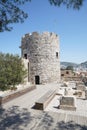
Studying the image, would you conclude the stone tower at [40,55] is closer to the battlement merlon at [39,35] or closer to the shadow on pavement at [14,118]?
the battlement merlon at [39,35]

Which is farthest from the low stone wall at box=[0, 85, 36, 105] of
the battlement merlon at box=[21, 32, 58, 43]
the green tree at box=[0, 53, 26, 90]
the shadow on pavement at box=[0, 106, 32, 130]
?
the battlement merlon at box=[21, 32, 58, 43]

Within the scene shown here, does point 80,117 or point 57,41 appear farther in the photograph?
point 57,41

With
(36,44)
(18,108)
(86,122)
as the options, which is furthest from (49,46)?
(86,122)

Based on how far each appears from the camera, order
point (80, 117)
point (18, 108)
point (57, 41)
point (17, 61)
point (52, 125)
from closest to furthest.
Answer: point (52, 125) → point (80, 117) → point (18, 108) → point (17, 61) → point (57, 41)

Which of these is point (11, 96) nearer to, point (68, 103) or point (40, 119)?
point (68, 103)

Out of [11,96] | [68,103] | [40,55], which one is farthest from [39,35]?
[68,103]

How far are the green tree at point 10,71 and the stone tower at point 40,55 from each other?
7.70 m

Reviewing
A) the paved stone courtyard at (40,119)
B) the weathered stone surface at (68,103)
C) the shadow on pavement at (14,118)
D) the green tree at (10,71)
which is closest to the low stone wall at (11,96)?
the green tree at (10,71)

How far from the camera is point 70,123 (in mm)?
7777

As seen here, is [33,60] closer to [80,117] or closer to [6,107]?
[6,107]

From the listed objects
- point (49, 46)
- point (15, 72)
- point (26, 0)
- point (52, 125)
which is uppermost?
point (49, 46)

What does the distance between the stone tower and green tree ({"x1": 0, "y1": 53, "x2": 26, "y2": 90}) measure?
7.70 metres

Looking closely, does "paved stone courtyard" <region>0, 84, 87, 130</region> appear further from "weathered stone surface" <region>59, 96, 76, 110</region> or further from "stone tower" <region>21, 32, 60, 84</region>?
"stone tower" <region>21, 32, 60, 84</region>

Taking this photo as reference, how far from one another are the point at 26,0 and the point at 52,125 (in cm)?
545
